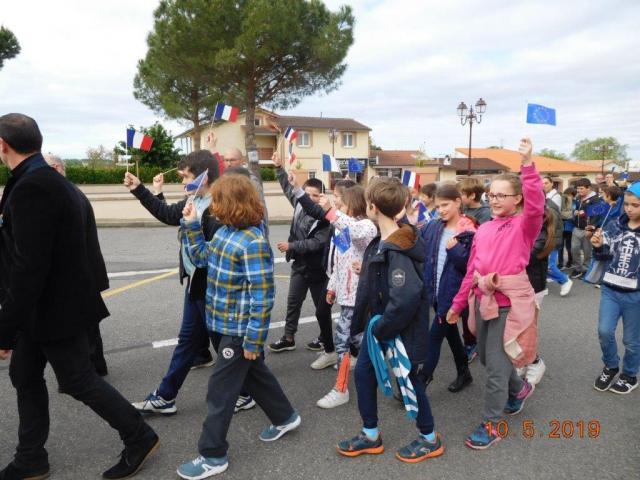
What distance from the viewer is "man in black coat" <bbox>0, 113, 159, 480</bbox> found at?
2240 millimetres

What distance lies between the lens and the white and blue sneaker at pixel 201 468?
258cm

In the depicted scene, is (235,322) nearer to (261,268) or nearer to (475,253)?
(261,268)

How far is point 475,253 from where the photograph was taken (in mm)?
3143

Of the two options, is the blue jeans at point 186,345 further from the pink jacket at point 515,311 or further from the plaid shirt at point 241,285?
the pink jacket at point 515,311

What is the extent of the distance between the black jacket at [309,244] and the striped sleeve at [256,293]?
137cm

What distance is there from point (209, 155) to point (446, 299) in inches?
80.9

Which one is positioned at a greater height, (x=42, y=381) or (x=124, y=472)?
(x=42, y=381)

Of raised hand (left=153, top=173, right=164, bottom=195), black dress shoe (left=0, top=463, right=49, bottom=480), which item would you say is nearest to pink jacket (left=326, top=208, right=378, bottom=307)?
raised hand (left=153, top=173, right=164, bottom=195)

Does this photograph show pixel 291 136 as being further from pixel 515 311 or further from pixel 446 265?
pixel 515 311

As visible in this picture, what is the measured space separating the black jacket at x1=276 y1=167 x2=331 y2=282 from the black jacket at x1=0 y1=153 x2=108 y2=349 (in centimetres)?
183

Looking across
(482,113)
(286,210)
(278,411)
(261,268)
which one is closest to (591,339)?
(278,411)

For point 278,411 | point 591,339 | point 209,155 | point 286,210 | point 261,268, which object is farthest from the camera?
point 286,210

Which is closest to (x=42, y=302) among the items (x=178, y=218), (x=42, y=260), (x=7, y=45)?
(x=42, y=260)

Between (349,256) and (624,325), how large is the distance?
223cm
